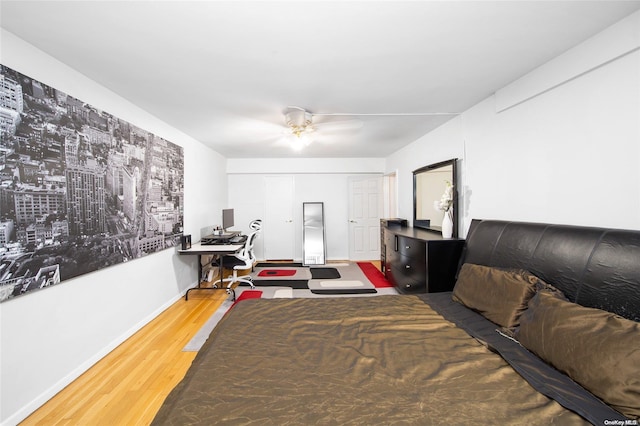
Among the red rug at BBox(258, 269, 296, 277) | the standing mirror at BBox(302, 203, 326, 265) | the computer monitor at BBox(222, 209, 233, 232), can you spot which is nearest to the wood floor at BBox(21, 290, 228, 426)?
the red rug at BBox(258, 269, 296, 277)

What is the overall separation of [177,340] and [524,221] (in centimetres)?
348

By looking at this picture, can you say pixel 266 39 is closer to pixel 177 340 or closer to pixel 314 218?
pixel 177 340

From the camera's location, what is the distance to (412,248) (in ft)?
10.6

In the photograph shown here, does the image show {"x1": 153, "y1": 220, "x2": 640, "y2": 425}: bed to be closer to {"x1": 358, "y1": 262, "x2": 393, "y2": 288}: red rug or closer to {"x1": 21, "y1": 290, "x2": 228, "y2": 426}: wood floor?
{"x1": 21, "y1": 290, "x2": 228, "y2": 426}: wood floor

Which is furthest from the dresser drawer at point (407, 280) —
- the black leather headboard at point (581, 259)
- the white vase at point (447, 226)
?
the black leather headboard at point (581, 259)

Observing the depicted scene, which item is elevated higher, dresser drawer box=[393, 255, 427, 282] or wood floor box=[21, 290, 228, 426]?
dresser drawer box=[393, 255, 427, 282]

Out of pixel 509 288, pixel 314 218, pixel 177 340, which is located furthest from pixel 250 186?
pixel 509 288

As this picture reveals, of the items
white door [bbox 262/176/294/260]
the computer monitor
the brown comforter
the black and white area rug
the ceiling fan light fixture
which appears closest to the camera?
the brown comforter

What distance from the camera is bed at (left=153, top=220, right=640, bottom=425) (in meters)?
0.92

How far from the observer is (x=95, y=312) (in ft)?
7.48

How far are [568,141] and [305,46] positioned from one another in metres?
2.03

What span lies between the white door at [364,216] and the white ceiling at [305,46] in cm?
328

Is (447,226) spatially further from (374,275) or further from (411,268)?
(374,275)

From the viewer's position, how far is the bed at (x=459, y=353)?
0.92 metres
